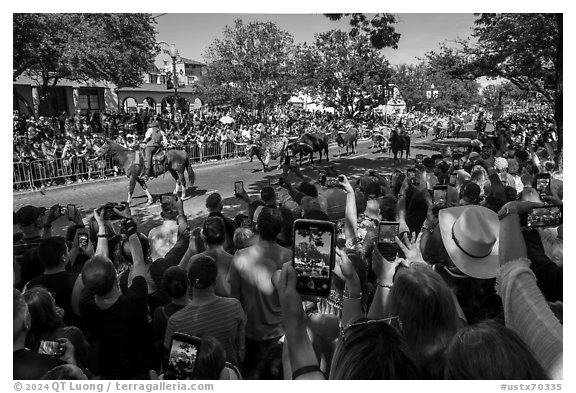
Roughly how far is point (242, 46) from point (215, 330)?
78.9ft

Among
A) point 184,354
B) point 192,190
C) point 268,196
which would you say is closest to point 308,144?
point 192,190

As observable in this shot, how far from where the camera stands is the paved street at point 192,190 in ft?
36.6

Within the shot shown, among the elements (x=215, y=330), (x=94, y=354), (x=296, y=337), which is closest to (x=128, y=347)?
(x=94, y=354)

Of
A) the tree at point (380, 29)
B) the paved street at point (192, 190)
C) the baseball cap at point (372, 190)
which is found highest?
the tree at point (380, 29)

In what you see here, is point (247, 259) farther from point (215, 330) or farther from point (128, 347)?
point (128, 347)

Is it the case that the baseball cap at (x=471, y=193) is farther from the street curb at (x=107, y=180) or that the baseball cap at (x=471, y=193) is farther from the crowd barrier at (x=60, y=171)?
the crowd barrier at (x=60, y=171)

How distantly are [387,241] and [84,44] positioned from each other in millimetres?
19047

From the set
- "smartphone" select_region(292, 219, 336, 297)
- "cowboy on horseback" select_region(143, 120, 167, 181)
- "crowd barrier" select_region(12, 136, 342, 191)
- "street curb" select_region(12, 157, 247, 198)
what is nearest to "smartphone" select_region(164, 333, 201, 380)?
"smartphone" select_region(292, 219, 336, 297)

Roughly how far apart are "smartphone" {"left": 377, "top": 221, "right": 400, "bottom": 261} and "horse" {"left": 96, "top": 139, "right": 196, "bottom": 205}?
10.0m

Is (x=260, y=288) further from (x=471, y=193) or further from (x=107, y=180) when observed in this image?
(x=107, y=180)

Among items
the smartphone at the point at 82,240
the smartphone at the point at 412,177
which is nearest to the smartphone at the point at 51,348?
the smartphone at the point at 82,240

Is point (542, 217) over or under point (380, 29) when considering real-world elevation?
A: under

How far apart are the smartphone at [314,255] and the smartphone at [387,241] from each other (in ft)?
2.18

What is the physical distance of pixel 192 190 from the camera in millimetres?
13922
